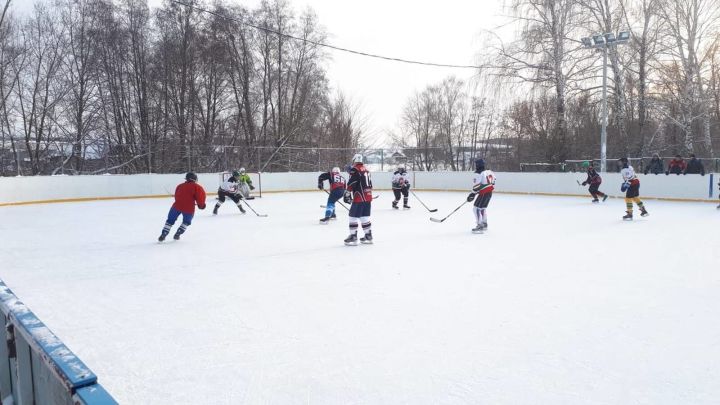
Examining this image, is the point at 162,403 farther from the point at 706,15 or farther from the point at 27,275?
the point at 706,15

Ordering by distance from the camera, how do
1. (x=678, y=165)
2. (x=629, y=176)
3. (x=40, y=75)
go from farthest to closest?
(x=40, y=75), (x=678, y=165), (x=629, y=176)

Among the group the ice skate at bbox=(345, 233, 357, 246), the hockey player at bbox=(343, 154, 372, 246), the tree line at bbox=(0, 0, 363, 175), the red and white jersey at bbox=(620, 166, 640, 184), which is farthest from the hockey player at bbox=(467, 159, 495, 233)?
the tree line at bbox=(0, 0, 363, 175)

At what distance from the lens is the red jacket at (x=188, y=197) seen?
6926 mm

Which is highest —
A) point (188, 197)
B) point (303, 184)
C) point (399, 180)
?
point (399, 180)

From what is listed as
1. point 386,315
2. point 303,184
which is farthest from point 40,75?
point 386,315

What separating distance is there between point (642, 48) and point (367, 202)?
54.8 ft

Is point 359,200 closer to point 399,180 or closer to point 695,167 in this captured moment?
point 399,180

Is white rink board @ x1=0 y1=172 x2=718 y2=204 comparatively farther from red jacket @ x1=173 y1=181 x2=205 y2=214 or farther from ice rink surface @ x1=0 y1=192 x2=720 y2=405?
red jacket @ x1=173 y1=181 x2=205 y2=214

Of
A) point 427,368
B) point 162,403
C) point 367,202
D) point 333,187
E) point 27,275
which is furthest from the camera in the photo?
point 333,187

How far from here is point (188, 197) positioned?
6977 millimetres

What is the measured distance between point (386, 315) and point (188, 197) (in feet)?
14.7

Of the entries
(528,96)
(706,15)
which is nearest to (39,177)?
(528,96)

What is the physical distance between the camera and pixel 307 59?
24469 millimetres

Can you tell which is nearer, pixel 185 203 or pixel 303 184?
pixel 185 203
